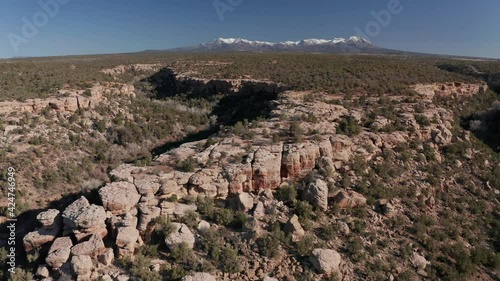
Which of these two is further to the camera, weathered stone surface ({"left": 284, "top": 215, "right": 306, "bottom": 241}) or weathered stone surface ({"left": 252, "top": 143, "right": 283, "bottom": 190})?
weathered stone surface ({"left": 252, "top": 143, "right": 283, "bottom": 190})

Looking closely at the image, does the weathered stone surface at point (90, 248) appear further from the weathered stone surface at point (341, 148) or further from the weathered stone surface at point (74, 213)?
the weathered stone surface at point (341, 148)

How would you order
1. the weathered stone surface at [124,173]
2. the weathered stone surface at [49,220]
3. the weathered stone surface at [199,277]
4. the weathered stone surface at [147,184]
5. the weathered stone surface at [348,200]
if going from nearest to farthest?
Result: the weathered stone surface at [199,277] < the weathered stone surface at [49,220] < the weathered stone surface at [147,184] < the weathered stone surface at [124,173] < the weathered stone surface at [348,200]

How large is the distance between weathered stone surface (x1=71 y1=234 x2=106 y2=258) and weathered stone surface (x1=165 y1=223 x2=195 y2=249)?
5.68ft

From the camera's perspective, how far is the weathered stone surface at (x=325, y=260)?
9.82 metres

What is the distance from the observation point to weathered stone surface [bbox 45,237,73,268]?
9125 millimetres

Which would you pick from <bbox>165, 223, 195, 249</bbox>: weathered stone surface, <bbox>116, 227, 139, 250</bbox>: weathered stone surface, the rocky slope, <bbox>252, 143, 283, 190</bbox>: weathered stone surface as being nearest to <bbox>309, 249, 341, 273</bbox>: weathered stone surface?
the rocky slope

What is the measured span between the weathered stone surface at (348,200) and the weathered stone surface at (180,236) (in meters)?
5.31

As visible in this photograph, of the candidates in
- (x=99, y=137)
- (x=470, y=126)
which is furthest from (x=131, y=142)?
(x=470, y=126)

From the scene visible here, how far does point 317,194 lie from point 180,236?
483 centimetres

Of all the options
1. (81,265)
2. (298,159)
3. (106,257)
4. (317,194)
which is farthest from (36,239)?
(298,159)

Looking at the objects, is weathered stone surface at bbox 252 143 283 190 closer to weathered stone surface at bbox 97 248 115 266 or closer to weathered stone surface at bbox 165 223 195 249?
weathered stone surface at bbox 165 223 195 249

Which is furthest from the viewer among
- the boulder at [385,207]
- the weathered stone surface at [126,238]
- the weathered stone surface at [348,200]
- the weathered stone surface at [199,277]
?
the boulder at [385,207]

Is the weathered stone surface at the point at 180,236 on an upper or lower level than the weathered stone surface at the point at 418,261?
upper

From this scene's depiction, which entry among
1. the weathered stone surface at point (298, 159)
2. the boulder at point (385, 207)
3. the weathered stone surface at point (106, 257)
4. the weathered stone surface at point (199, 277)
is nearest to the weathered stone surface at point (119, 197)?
the weathered stone surface at point (106, 257)
